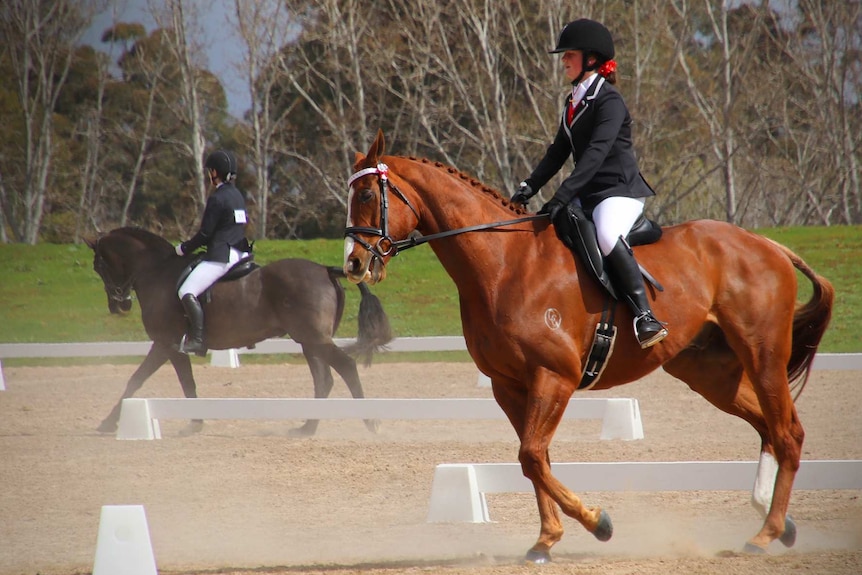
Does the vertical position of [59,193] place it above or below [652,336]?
below

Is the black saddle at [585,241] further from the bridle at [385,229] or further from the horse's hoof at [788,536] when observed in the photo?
the horse's hoof at [788,536]

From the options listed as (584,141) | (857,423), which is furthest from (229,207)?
(857,423)

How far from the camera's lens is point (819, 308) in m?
5.86

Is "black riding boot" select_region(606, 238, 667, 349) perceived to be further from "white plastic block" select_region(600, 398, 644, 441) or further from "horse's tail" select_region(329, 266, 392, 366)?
"horse's tail" select_region(329, 266, 392, 366)

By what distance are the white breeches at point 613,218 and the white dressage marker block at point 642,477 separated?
1.36 m

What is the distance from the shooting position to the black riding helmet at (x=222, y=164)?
9.57 metres

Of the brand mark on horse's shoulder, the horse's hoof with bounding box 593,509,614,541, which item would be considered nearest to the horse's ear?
the brand mark on horse's shoulder

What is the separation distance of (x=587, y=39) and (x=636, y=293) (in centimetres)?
135

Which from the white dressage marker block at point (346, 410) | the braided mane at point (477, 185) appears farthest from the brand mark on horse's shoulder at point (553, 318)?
the white dressage marker block at point (346, 410)

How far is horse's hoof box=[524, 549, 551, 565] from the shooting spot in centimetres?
482

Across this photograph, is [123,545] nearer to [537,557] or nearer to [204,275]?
[537,557]

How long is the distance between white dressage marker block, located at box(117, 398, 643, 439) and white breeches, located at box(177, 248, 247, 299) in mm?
1312

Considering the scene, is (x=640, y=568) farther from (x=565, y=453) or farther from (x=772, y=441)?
(x=565, y=453)

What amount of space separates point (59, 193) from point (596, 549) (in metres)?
26.5
